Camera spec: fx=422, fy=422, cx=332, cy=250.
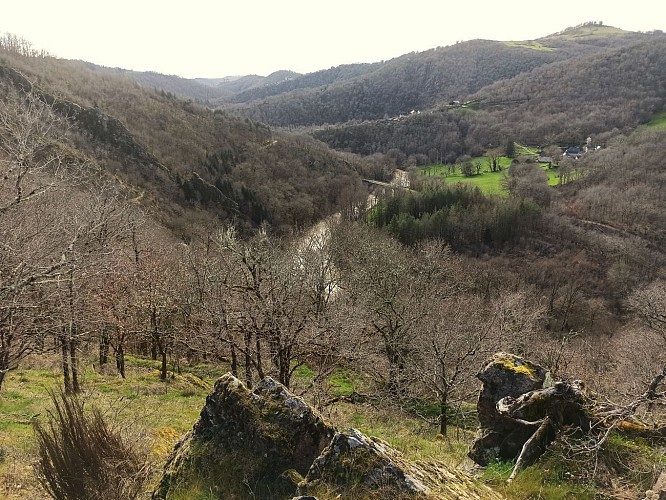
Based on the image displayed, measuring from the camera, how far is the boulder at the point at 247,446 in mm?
4926

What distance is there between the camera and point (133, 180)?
78500mm

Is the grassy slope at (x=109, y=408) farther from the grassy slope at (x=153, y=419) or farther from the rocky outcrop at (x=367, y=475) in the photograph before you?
the rocky outcrop at (x=367, y=475)

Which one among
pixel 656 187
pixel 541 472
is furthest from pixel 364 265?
pixel 656 187

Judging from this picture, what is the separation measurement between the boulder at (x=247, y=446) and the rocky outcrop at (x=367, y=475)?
666 mm

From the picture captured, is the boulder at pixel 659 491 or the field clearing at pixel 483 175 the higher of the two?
the boulder at pixel 659 491

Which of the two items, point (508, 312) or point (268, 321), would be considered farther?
point (508, 312)

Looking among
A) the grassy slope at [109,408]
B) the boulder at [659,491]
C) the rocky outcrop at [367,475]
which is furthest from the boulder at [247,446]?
the boulder at [659,491]

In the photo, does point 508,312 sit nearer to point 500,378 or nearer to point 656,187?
point 500,378

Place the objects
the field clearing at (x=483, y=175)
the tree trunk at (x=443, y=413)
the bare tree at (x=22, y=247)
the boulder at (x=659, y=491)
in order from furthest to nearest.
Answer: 1. the field clearing at (x=483, y=175)
2. the tree trunk at (x=443, y=413)
3. the bare tree at (x=22, y=247)
4. the boulder at (x=659, y=491)

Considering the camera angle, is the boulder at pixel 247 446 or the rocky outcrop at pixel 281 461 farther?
the boulder at pixel 247 446

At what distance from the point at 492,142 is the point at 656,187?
70.2 meters

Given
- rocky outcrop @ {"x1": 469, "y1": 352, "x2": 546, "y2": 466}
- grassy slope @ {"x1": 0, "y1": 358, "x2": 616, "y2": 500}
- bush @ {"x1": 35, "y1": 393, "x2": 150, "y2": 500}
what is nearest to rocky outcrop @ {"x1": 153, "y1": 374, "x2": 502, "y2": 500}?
bush @ {"x1": 35, "y1": 393, "x2": 150, "y2": 500}

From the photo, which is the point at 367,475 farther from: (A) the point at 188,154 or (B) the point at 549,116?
(B) the point at 549,116

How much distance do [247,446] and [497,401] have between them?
229 inches
